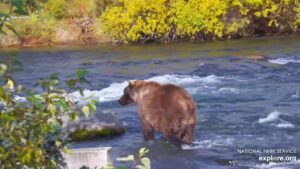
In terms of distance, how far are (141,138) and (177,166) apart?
63.9 inches

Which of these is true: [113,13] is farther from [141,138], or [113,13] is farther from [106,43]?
[141,138]

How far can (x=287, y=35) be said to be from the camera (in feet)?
92.6

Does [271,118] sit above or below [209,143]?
above

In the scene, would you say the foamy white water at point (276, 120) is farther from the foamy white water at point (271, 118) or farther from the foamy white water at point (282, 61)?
the foamy white water at point (282, 61)

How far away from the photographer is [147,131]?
31.0ft

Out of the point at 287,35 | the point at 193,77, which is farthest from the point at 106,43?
the point at 193,77

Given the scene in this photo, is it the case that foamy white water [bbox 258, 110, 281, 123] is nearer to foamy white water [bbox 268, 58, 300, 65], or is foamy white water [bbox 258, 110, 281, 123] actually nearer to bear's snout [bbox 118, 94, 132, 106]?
bear's snout [bbox 118, 94, 132, 106]

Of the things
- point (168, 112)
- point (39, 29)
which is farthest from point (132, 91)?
point (39, 29)

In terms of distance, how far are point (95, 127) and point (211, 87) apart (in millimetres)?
5021

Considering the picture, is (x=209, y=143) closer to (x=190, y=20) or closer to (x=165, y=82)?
(x=165, y=82)

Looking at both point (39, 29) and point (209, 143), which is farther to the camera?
point (39, 29)

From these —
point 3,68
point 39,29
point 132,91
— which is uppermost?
point 39,29

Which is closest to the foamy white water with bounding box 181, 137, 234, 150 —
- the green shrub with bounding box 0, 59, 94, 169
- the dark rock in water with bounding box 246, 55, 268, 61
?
the green shrub with bounding box 0, 59, 94, 169

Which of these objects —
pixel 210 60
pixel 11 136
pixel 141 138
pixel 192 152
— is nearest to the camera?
pixel 11 136
